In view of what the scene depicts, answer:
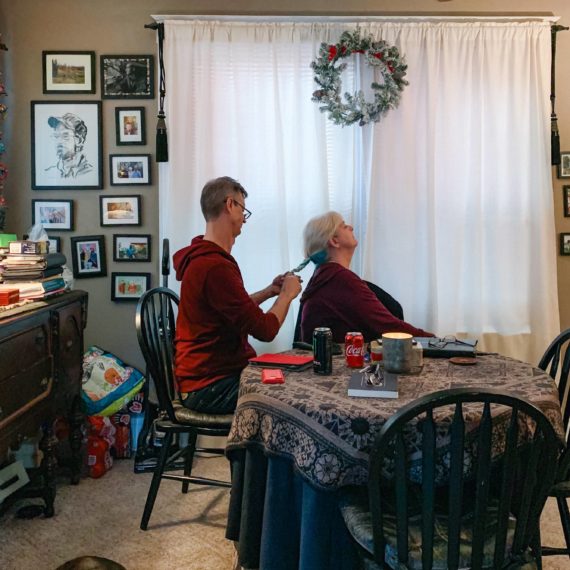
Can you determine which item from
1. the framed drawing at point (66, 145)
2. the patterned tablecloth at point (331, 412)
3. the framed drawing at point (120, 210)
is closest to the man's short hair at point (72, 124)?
the framed drawing at point (66, 145)

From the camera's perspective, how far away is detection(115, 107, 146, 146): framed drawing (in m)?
3.30

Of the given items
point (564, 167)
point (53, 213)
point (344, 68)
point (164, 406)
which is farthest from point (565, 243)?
point (53, 213)

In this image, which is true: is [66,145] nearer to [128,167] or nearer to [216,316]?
[128,167]

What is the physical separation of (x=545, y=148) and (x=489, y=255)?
69 centimetres

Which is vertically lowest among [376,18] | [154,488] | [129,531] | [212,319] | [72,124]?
[129,531]

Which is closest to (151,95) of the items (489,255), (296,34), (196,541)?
(296,34)

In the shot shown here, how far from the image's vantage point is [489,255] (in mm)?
3326

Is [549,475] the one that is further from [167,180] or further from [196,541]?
[167,180]

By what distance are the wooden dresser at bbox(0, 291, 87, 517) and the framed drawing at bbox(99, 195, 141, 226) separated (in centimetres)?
62

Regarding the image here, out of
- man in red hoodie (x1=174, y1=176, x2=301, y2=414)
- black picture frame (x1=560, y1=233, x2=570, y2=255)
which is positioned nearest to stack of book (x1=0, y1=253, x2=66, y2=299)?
man in red hoodie (x1=174, y1=176, x2=301, y2=414)

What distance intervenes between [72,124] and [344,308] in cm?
202

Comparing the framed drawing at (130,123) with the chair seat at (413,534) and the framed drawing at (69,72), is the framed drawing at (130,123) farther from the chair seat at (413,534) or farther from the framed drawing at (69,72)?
the chair seat at (413,534)

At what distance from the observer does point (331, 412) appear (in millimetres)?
1519

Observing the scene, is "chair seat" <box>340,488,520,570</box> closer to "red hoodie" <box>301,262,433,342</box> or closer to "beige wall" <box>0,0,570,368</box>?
"red hoodie" <box>301,262,433,342</box>
